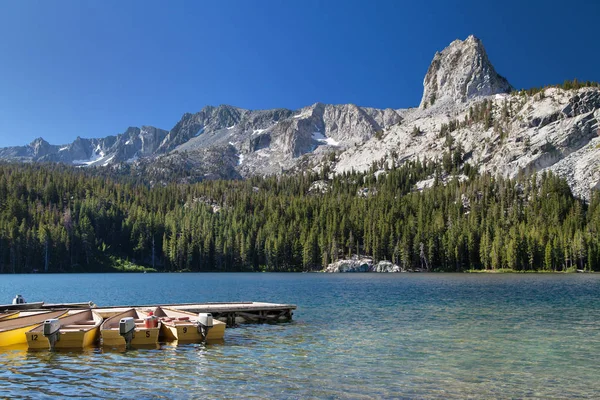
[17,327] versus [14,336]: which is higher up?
[17,327]

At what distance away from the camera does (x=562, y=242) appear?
150000 mm

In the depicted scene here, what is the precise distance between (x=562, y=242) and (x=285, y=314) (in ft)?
435

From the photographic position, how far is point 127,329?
3133cm

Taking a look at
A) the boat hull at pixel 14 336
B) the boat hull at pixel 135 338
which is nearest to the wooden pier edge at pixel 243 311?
the boat hull at pixel 14 336

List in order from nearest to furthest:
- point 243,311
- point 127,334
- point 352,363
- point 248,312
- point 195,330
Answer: point 352,363 < point 127,334 < point 195,330 < point 243,311 < point 248,312

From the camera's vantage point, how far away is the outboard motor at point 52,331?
29.8m

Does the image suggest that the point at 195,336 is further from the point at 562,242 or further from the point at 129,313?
the point at 562,242

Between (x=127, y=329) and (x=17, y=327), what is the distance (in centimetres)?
815

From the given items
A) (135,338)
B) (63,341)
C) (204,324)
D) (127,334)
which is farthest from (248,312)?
(63,341)

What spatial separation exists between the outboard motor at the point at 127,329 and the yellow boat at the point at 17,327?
6.81 meters

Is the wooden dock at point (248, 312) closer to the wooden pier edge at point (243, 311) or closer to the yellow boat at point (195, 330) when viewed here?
the wooden pier edge at point (243, 311)

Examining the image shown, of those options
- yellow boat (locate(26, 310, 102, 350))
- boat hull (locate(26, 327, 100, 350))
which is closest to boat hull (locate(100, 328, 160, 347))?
yellow boat (locate(26, 310, 102, 350))

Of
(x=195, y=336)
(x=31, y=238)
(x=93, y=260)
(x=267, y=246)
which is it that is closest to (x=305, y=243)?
(x=267, y=246)

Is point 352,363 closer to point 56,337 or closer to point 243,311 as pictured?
point 56,337
